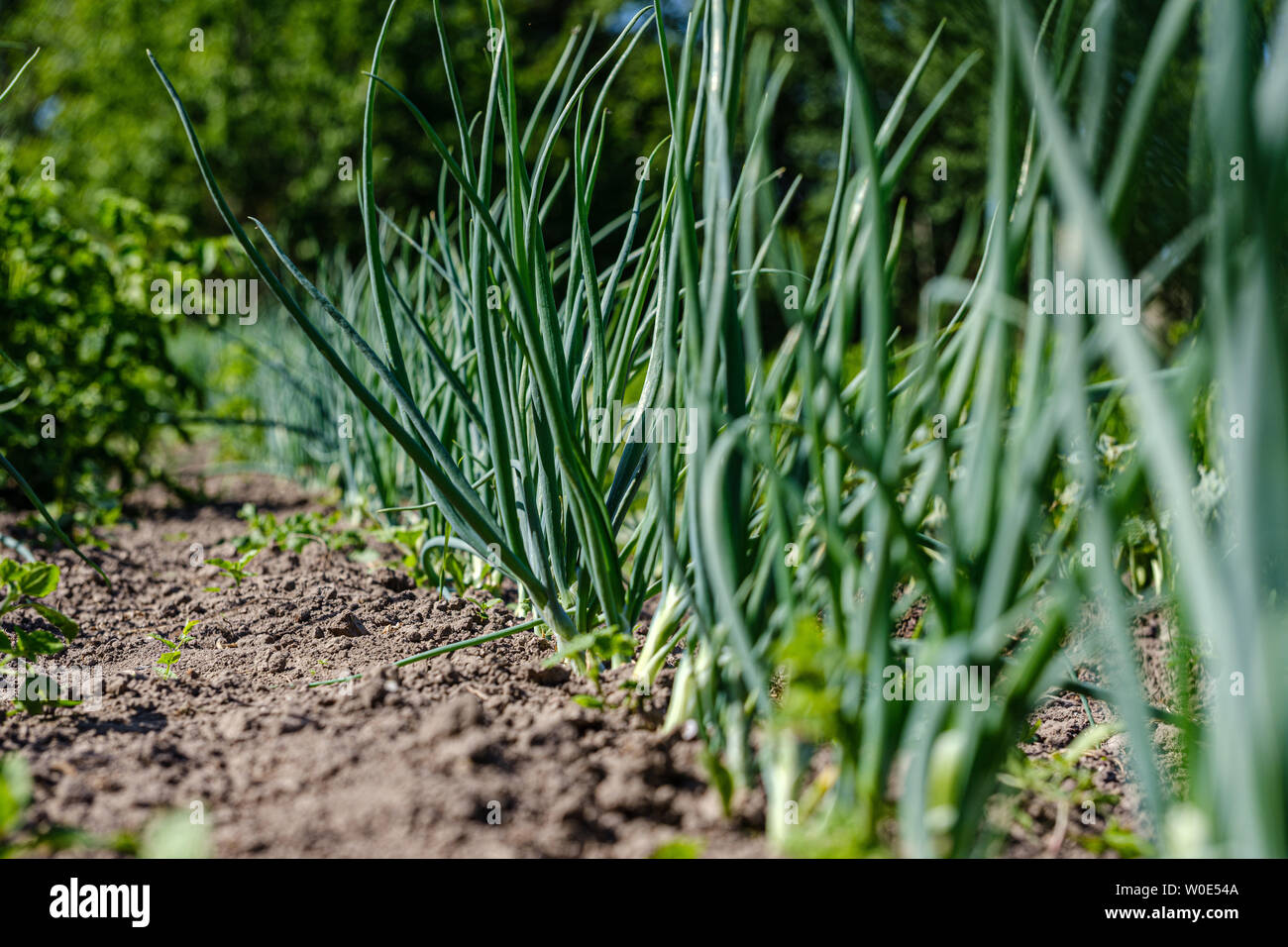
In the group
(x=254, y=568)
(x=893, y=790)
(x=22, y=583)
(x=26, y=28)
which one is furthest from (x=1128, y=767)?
(x=26, y=28)

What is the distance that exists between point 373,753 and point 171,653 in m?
0.61

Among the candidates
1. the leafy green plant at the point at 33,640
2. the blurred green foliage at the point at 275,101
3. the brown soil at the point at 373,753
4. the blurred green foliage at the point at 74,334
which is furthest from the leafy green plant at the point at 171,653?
the blurred green foliage at the point at 275,101

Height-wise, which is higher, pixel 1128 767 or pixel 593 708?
pixel 593 708

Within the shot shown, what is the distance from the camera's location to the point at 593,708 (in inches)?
44.5

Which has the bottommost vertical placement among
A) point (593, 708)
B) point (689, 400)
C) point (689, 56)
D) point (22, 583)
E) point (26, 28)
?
point (593, 708)

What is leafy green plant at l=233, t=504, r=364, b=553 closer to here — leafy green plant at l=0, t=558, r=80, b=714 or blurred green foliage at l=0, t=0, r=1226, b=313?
leafy green plant at l=0, t=558, r=80, b=714

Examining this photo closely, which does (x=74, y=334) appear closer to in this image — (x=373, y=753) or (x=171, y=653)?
(x=171, y=653)

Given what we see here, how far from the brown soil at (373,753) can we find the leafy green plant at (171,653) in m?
0.02

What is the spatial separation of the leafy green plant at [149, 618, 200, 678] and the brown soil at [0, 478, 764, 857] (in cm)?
2
